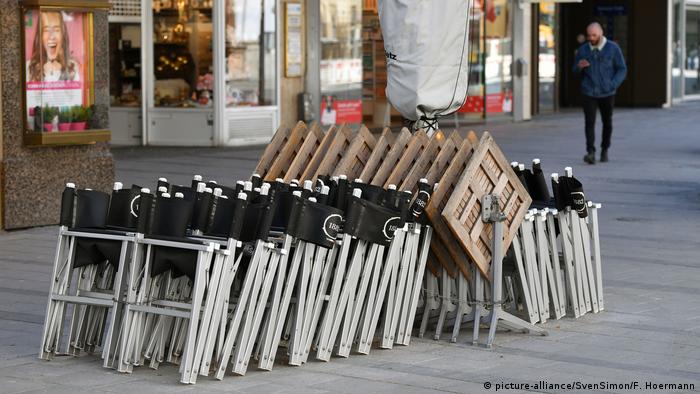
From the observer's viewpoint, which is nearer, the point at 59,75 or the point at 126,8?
the point at 59,75

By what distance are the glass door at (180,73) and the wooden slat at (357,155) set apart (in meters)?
12.3

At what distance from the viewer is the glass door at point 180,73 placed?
19219 millimetres

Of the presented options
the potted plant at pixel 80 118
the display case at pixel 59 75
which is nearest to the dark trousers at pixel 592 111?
the display case at pixel 59 75

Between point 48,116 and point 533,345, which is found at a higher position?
point 48,116

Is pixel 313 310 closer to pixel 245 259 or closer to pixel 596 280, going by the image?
pixel 245 259

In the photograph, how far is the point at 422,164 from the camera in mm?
6930

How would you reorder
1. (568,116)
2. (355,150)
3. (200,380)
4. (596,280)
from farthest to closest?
(568,116) < (596,280) < (355,150) < (200,380)

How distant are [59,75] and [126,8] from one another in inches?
304

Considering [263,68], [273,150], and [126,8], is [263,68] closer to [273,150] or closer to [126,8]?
[126,8]

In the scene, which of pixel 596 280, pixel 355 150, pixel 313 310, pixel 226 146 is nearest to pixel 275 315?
pixel 313 310

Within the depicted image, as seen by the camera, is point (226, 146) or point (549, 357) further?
point (226, 146)

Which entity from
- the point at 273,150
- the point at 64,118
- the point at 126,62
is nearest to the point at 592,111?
the point at 126,62

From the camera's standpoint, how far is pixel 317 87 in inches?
830

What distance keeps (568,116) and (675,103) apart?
5.88 meters
